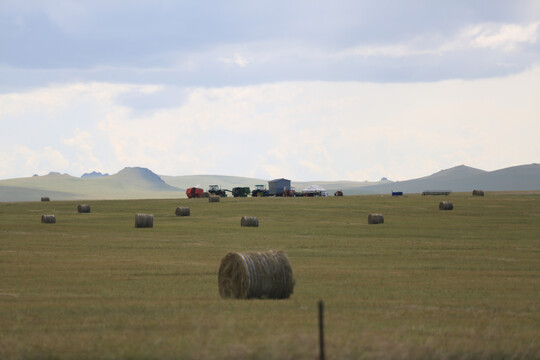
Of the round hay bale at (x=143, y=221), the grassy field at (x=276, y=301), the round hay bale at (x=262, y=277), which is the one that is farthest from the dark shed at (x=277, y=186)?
the round hay bale at (x=262, y=277)

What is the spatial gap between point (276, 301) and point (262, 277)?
1.00 meters

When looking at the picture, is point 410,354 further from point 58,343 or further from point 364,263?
point 364,263

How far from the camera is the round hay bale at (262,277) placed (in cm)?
1973

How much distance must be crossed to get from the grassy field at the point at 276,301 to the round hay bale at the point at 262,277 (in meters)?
0.54

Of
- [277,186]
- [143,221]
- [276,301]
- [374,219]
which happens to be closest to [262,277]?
[276,301]

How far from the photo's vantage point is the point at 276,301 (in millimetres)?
19125

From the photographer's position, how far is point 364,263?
2948 centimetres

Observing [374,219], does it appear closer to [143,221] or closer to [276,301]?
[143,221]

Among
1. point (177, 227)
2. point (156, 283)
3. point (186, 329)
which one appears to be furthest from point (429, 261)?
point (177, 227)

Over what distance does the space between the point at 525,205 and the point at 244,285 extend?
65.3 m

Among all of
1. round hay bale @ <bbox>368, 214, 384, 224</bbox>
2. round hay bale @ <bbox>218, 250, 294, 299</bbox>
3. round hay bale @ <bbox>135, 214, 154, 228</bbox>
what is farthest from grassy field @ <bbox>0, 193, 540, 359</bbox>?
round hay bale @ <bbox>368, 214, 384, 224</bbox>

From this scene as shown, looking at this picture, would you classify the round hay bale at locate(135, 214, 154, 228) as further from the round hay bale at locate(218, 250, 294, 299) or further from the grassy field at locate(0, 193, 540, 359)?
the round hay bale at locate(218, 250, 294, 299)

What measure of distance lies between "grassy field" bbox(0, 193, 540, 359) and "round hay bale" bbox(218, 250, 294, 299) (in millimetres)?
542

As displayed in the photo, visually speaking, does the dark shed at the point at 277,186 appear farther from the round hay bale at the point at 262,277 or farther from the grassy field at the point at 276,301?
the round hay bale at the point at 262,277
